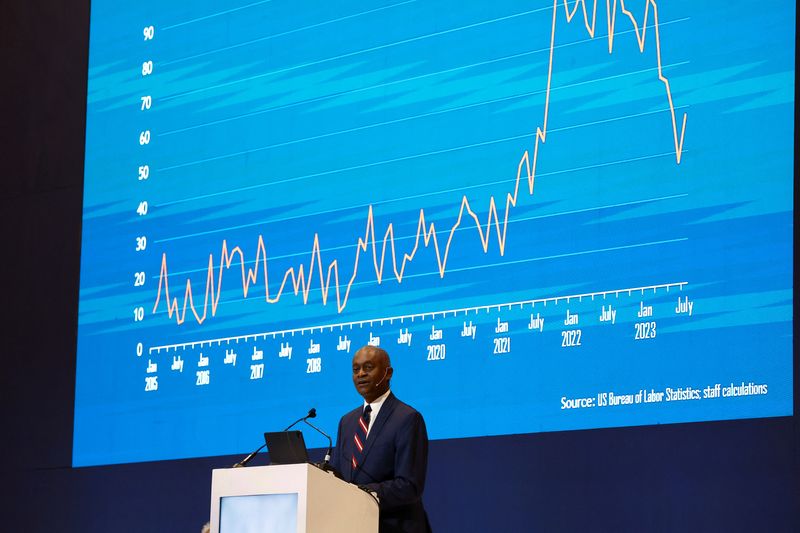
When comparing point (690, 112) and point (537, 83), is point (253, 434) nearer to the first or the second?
point (537, 83)

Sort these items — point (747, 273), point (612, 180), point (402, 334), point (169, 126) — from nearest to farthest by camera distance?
point (747, 273) → point (612, 180) → point (402, 334) → point (169, 126)

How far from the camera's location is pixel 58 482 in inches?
241

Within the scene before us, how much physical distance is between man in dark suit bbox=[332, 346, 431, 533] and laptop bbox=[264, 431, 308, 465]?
23cm

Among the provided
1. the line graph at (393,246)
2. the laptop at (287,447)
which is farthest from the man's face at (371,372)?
the line graph at (393,246)

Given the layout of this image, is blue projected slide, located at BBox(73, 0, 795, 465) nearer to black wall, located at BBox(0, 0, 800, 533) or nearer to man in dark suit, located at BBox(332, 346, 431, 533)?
black wall, located at BBox(0, 0, 800, 533)

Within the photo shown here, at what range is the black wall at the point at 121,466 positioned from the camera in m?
4.55

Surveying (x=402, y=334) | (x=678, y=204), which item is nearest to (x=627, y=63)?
(x=678, y=204)

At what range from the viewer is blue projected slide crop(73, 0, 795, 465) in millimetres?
4691

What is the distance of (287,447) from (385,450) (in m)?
0.37

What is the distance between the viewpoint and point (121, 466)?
5.91 m

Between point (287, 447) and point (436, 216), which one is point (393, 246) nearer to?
point (436, 216)

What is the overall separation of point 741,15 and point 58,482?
3591 mm

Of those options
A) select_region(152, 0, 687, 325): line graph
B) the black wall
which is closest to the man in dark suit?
the black wall

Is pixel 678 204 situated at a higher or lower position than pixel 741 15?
lower
